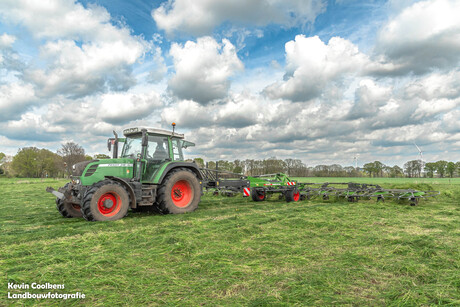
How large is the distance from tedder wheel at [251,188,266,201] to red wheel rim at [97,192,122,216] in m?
7.05

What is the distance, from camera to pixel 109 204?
25.0 feet

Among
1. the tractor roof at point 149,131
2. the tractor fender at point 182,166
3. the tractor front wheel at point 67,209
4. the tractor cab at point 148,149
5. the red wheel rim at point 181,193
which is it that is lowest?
the tractor front wheel at point 67,209

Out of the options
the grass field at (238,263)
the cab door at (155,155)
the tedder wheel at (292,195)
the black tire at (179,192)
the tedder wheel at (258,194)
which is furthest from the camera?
the tedder wheel at (258,194)

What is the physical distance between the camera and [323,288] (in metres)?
3.32

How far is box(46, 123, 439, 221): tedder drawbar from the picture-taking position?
7.64 metres

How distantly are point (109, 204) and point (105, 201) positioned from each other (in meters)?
0.13

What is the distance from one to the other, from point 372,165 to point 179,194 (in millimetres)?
80474

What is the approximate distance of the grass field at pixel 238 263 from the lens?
10.4ft

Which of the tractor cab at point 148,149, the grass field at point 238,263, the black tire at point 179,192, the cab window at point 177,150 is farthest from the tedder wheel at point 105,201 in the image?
the cab window at point 177,150

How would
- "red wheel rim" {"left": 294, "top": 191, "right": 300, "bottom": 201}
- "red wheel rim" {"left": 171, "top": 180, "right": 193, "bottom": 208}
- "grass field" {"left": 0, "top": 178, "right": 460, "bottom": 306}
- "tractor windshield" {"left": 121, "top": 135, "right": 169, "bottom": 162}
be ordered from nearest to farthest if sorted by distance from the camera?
"grass field" {"left": 0, "top": 178, "right": 460, "bottom": 306} → "tractor windshield" {"left": 121, "top": 135, "right": 169, "bottom": 162} → "red wheel rim" {"left": 171, "top": 180, "right": 193, "bottom": 208} → "red wheel rim" {"left": 294, "top": 191, "right": 300, "bottom": 201}

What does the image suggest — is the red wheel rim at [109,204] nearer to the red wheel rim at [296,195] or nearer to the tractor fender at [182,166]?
the tractor fender at [182,166]

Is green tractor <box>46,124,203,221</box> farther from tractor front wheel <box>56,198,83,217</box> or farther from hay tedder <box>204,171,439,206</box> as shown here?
hay tedder <box>204,171,439,206</box>

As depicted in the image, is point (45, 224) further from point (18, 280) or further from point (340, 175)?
point (340, 175)

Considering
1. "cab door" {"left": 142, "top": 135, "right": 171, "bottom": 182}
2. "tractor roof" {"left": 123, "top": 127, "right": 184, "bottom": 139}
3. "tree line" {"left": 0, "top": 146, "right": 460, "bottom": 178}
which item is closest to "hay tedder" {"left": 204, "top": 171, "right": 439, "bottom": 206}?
"cab door" {"left": 142, "top": 135, "right": 171, "bottom": 182}
